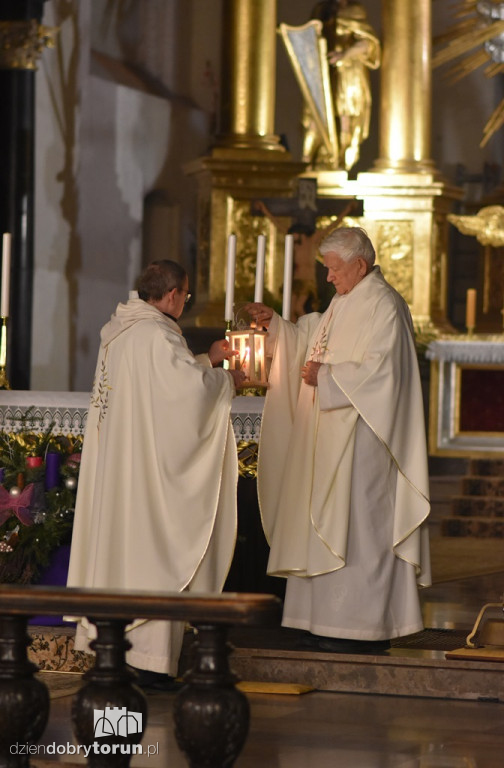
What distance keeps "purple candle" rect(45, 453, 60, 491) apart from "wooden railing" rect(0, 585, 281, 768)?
2.63 meters

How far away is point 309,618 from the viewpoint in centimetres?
655

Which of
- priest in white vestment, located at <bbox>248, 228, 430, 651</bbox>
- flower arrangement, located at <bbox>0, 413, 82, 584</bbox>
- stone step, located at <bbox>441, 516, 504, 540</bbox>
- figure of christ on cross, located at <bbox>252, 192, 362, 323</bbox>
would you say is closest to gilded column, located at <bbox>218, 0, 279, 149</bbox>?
figure of christ on cross, located at <bbox>252, 192, 362, 323</bbox>

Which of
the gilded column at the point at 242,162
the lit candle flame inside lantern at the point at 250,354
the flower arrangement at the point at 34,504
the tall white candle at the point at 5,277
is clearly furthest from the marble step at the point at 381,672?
the gilded column at the point at 242,162

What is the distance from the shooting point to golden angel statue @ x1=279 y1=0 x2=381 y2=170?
536 inches

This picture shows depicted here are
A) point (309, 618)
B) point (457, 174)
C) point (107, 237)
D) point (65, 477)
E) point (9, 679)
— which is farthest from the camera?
point (457, 174)

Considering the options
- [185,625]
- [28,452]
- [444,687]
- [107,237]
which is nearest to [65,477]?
[28,452]

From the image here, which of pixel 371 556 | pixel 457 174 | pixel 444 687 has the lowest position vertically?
pixel 444 687

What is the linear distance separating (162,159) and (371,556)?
27.8 ft

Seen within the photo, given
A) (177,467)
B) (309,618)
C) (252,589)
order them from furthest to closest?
1. (252,589)
2. (309,618)
3. (177,467)

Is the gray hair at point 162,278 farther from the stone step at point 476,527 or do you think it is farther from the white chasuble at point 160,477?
the stone step at point 476,527

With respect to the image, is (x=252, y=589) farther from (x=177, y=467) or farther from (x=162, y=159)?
(x=162, y=159)

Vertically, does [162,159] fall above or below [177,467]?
above

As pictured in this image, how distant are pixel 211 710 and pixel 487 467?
857 centimetres

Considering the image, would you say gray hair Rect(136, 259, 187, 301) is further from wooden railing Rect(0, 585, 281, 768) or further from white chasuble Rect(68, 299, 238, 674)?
wooden railing Rect(0, 585, 281, 768)
